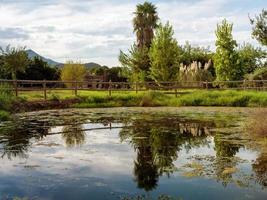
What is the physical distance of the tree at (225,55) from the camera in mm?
45806

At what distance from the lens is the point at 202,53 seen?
68625mm

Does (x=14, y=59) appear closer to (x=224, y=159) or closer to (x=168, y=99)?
(x=168, y=99)

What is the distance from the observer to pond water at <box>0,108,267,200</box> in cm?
886

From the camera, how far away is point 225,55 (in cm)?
4597

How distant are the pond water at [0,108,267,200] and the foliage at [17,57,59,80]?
29.0 metres

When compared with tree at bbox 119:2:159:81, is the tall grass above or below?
below

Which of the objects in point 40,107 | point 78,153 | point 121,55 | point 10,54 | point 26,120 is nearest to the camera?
point 78,153

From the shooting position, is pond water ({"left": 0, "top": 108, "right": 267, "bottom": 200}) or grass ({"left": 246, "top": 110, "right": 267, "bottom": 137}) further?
grass ({"left": 246, "top": 110, "right": 267, "bottom": 137})

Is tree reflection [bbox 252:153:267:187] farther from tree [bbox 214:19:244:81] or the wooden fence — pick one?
tree [bbox 214:19:244:81]

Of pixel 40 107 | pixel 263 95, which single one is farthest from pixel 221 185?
pixel 263 95

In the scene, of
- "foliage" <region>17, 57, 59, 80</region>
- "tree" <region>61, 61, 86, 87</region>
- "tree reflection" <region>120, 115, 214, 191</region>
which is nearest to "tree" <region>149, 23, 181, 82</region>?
"tree" <region>61, 61, 86, 87</region>

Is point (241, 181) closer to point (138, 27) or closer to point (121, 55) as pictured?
point (121, 55)

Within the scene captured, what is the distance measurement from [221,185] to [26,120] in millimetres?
14056

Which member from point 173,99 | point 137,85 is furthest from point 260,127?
point 137,85
